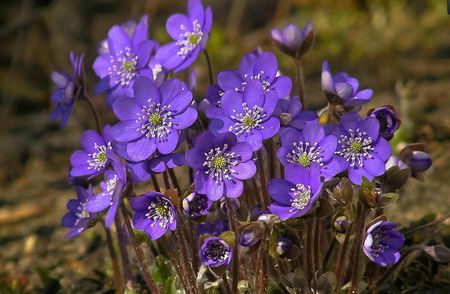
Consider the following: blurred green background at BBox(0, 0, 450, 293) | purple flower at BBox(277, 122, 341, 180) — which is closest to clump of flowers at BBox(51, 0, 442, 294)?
purple flower at BBox(277, 122, 341, 180)

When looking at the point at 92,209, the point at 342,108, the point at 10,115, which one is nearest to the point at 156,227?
the point at 92,209

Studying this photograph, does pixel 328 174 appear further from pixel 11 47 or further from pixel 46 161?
pixel 11 47

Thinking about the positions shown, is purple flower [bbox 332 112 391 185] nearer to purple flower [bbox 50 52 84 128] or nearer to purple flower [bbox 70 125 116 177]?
purple flower [bbox 70 125 116 177]

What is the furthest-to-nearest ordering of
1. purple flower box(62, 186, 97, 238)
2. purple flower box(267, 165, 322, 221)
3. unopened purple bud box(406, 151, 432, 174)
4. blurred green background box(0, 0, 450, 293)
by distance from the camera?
blurred green background box(0, 0, 450, 293) → purple flower box(62, 186, 97, 238) → unopened purple bud box(406, 151, 432, 174) → purple flower box(267, 165, 322, 221)

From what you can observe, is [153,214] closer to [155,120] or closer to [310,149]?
[155,120]

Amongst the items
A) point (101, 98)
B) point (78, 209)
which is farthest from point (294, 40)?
point (101, 98)

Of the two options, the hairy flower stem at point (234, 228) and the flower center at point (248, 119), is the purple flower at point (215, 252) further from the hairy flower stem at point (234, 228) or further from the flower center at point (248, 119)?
the flower center at point (248, 119)
